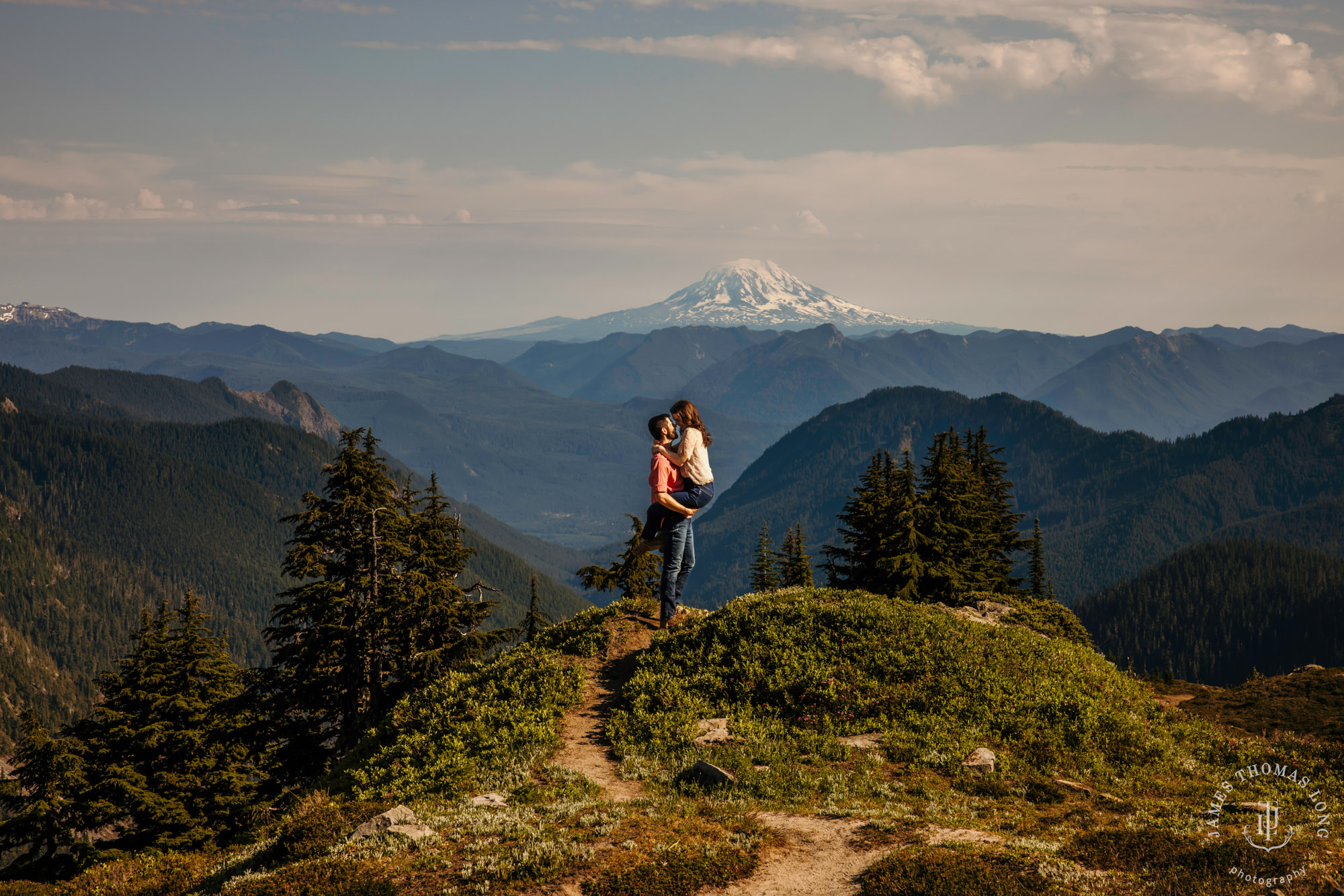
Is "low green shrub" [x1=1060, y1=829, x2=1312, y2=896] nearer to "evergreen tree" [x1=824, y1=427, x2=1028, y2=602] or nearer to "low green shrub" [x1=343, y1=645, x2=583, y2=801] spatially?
"low green shrub" [x1=343, y1=645, x2=583, y2=801]

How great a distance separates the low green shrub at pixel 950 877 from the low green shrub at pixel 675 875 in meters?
1.81

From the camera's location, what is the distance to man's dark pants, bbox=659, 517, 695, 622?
1988 cm

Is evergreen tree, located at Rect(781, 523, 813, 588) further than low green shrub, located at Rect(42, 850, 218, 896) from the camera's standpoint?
Yes

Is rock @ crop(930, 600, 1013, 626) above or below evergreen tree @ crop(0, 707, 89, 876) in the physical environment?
above

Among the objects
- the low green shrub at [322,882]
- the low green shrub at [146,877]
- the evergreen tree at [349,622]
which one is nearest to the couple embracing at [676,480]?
the low green shrub at [322,882]

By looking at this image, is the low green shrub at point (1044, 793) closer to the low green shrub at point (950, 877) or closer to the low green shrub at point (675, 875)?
the low green shrub at point (950, 877)

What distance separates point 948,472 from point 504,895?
43.4 m

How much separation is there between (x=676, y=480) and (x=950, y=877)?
34.7ft

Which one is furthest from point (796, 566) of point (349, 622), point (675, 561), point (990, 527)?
point (675, 561)

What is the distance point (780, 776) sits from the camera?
1544 centimetres

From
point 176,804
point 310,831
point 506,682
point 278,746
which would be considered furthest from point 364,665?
point 310,831

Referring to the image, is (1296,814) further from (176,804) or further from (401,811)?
(176,804)

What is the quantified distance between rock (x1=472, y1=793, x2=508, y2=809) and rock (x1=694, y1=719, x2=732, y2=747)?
4.06 metres

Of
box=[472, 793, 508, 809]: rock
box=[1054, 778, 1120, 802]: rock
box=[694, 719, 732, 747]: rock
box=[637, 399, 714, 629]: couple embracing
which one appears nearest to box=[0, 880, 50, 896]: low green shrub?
box=[472, 793, 508, 809]: rock
